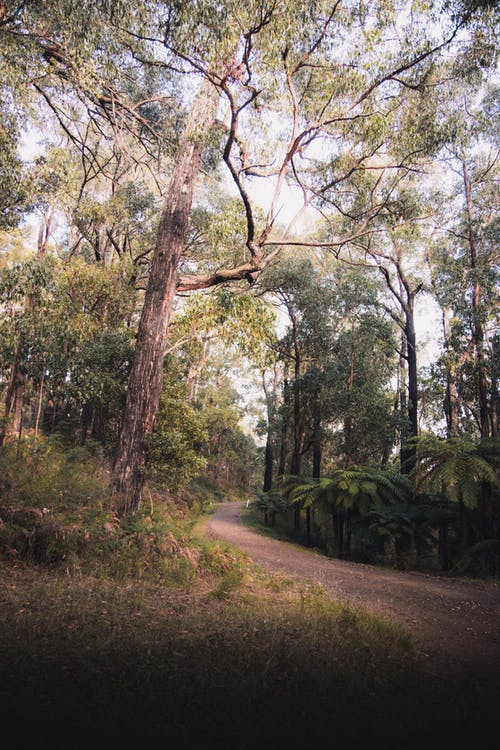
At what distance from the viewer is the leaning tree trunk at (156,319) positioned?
289 inches

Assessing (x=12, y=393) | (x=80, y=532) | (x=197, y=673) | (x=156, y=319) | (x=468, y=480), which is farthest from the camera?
(x=12, y=393)

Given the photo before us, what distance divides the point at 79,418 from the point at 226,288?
7.59 m

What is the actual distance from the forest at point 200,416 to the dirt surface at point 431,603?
17.2 inches

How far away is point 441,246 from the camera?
69.6ft

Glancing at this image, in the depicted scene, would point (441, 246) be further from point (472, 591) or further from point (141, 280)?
point (472, 591)

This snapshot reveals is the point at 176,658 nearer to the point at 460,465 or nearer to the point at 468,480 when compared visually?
the point at 468,480

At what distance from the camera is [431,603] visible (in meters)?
5.34

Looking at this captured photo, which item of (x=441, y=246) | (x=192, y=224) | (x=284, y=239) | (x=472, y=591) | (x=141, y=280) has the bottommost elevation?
(x=472, y=591)

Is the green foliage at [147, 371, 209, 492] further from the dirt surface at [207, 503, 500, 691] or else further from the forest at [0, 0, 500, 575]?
the dirt surface at [207, 503, 500, 691]

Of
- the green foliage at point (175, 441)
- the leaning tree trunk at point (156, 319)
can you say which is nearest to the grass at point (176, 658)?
the leaning tree trunk at point (156, 319)

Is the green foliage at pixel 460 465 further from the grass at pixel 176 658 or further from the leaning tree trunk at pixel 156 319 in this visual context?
the leaning tree trunk at pixel 156 319

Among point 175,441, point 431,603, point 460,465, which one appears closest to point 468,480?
point 460,465

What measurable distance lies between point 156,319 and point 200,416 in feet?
10.6

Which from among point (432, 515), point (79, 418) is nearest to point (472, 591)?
point (432, 515)
